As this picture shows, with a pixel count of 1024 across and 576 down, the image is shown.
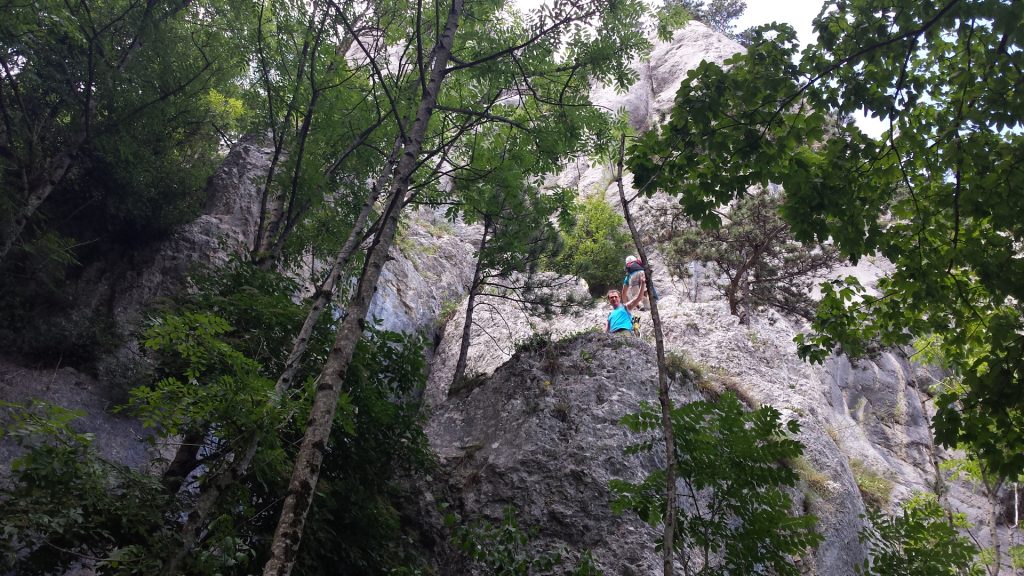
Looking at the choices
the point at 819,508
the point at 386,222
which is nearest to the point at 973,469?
the point at 819,508

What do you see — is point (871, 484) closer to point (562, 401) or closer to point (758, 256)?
point (758, 256)

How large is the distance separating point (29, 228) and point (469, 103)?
316 inches

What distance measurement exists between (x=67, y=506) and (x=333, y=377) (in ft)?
6.96

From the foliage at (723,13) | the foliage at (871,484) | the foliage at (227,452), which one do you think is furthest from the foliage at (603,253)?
the foliage at (723,13)

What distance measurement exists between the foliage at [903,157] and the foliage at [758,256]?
11055 millimetres

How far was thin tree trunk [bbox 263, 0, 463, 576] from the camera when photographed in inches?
148

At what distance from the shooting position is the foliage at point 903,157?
461 cm

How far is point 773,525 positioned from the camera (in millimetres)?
5266

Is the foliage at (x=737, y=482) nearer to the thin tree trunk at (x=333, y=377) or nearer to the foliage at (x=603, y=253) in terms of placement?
the thin tree trunk at (x=333, y=377)

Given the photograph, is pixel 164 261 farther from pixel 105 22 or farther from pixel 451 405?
pixel 451 405

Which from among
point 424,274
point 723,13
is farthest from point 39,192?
point 723,13

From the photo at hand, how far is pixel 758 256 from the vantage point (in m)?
17.0

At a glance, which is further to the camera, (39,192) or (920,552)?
(39,192)

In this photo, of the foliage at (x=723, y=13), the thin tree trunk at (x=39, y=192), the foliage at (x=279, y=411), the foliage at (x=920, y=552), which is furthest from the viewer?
the foliage at (x=723, y=13)
